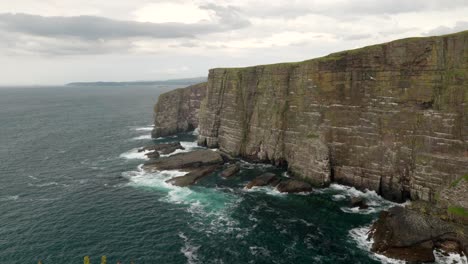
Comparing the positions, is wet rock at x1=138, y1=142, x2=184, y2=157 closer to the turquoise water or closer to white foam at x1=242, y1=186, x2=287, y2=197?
the turquoise water

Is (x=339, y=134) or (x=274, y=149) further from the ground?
(x=339, y=134)

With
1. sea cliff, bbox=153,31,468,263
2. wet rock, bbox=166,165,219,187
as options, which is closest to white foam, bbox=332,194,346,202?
sea cliff, bbox=153,31,468,263

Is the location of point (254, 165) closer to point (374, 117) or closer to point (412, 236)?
point (374, 117)

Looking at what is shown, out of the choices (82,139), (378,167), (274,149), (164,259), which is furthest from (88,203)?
(82,139)

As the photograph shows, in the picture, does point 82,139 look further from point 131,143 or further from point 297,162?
point 297,162

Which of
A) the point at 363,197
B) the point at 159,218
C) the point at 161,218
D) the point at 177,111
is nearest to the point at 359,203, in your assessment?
the point at 363,197

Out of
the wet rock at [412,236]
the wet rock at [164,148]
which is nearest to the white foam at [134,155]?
the wet rock at [164,148]

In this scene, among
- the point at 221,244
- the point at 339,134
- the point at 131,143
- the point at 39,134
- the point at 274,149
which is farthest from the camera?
the point at 39,134
